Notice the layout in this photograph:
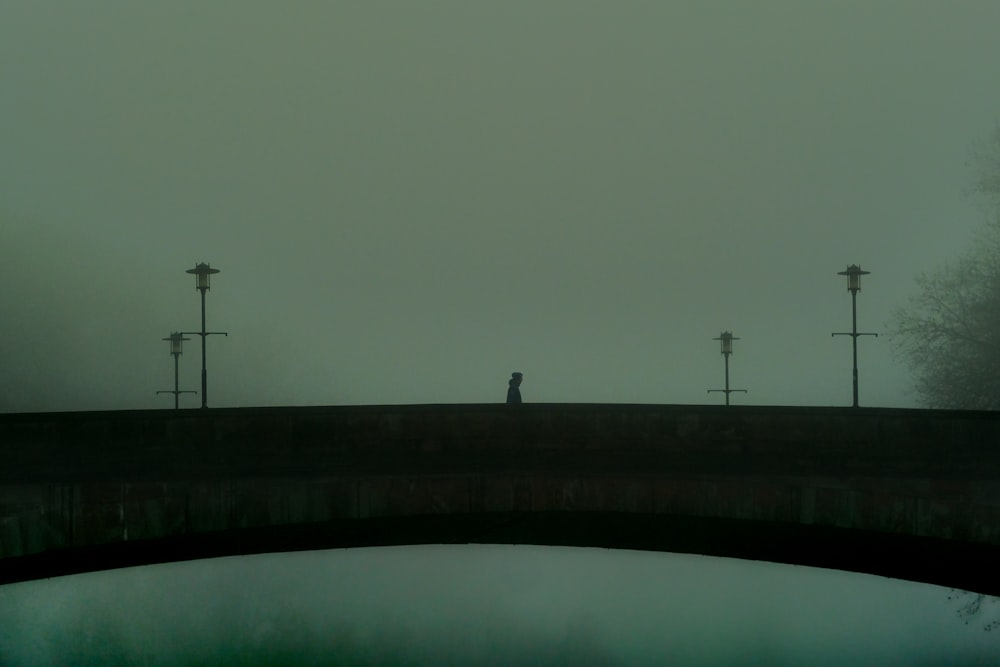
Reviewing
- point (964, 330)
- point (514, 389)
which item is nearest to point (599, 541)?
point (514, 389)

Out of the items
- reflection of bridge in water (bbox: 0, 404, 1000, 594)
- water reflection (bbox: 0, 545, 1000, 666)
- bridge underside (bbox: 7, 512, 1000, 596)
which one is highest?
reflection of bridge in water (bbox: 0, 404, 1000, 594)

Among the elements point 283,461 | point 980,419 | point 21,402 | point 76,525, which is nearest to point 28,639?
point 283,461

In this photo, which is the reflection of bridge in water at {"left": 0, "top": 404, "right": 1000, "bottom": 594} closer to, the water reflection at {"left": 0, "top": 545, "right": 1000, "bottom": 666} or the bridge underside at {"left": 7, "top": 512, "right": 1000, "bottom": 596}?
the bridge underside at {"left": 7, "top": 512, "right": 1000, "bottom": 596}

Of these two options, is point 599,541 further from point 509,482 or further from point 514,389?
point 509,482

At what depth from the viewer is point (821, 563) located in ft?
56.0

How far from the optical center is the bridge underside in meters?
13.0

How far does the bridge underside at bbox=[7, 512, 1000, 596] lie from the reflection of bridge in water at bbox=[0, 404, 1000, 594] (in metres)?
0.06

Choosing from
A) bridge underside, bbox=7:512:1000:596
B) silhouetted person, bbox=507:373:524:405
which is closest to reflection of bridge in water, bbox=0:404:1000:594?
bridge underside, bbox=7:512:1000:596

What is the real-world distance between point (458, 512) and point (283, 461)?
9.69 ft

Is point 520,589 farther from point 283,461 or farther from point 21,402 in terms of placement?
point 21,402

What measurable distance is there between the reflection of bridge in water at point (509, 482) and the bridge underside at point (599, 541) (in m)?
0.06

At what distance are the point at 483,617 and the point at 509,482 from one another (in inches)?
804

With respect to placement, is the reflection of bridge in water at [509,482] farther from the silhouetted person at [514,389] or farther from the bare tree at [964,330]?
the bare tree at [964,330]

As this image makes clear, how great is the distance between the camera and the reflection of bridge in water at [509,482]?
11672 millimetres
